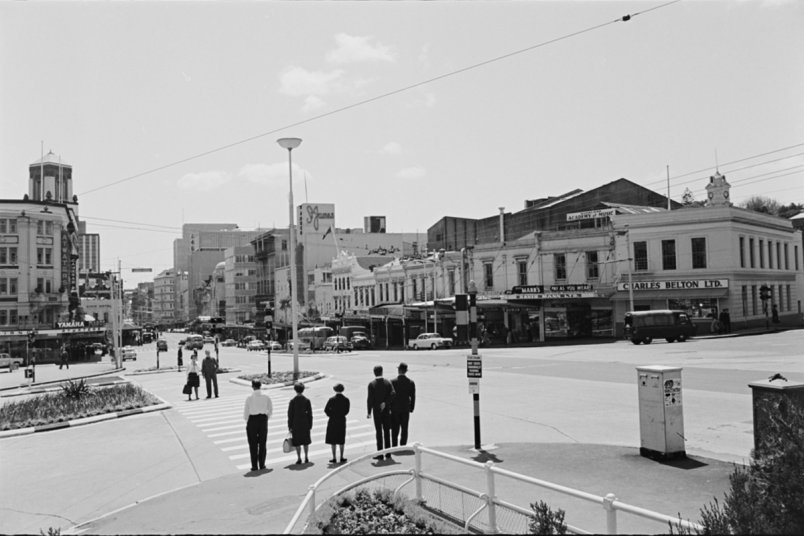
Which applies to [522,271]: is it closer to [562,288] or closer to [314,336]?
[562,288]

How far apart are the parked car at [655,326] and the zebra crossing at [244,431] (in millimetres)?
27796

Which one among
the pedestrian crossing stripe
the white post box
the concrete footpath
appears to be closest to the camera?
the concrete footpath

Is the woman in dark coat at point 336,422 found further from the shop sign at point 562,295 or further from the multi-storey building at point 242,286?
the multi-storey building at point 242,286

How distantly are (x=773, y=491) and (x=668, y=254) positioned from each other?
1958 inches

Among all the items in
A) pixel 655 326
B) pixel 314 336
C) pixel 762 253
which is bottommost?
pixel 314 336

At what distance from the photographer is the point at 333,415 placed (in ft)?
40.0

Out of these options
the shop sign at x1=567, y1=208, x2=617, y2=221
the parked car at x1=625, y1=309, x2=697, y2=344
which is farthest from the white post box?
the shop sign at x1=567, y1=208, x2=617, y2=221

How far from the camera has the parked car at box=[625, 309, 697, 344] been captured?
42.6 meters

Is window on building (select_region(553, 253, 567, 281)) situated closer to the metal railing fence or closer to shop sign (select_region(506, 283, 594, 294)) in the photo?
shop sign (select_region(506, 283, 594, 294))

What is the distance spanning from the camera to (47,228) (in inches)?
2886

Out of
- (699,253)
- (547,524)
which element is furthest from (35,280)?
(547,524)

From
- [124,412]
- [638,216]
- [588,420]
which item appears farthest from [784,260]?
[124,412]

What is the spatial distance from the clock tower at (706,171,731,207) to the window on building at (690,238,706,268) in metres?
5.27

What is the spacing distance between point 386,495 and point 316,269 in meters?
91.3
